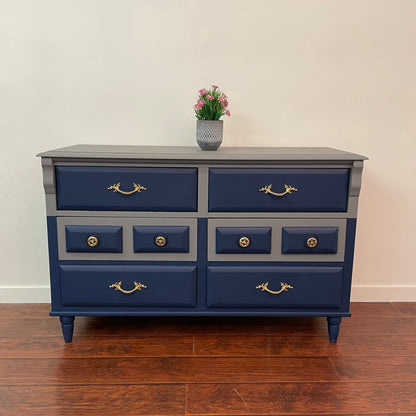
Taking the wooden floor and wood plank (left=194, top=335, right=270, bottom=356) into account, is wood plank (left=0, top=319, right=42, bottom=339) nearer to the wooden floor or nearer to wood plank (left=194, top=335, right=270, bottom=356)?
the wooden floor

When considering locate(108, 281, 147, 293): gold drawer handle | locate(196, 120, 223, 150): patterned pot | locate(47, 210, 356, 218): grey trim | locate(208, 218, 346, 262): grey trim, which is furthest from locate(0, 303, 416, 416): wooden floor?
locate(196, 120, 223, 150): patterned pot

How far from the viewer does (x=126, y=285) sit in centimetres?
189

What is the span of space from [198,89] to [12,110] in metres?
0.96

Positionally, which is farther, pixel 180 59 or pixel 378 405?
pixel 180 59

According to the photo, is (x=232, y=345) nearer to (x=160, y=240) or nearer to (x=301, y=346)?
(x=301, y=346)

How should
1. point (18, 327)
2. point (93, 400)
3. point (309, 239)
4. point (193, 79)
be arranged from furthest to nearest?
point (193, 79) → point (18, 327) → point (309, 239) → point (93, 400)

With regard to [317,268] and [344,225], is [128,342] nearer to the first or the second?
[317,268]

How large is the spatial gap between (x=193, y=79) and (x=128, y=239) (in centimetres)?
91

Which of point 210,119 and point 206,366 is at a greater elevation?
point 210,119

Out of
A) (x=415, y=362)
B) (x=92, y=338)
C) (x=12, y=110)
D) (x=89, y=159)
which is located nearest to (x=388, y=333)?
(x=415, y=362)

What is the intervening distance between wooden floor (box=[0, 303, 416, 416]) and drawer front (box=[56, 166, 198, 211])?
65cm

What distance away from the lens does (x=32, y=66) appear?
217 cm

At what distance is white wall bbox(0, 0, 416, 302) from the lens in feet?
7.05

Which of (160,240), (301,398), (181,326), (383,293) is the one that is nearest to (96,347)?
(181,326)
